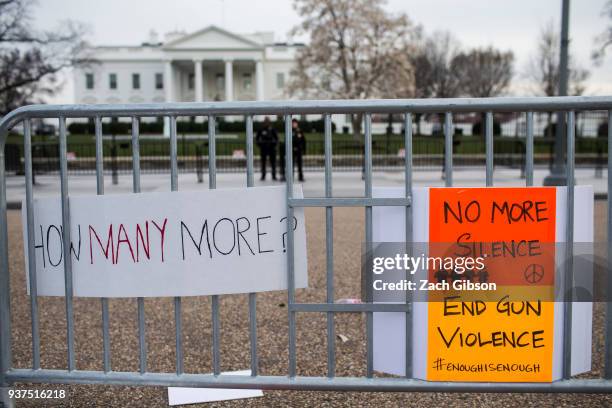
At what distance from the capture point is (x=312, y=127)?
37.0 meters

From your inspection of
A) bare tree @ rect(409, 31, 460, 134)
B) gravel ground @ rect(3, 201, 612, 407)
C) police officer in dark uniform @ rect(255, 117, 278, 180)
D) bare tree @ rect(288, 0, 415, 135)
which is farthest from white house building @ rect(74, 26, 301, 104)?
gravel ground @ rect(3, 201, 612, 407)

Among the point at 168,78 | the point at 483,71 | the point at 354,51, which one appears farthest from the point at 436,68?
the point at 168,78

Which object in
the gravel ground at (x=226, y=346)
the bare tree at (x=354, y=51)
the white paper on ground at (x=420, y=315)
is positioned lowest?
the gravel ground at (x=226, y=346)

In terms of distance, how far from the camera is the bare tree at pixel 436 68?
60.5 meters

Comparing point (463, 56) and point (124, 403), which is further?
point (463, 56)

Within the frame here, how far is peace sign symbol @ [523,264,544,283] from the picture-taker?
2.80 m

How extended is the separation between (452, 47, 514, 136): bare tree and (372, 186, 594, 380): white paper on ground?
6126 cm

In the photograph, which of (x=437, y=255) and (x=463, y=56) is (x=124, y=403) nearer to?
(x=437, y=255)

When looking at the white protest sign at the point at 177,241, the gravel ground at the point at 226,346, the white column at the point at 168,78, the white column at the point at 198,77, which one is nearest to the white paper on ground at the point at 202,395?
the gravel ground at the point at 226,346

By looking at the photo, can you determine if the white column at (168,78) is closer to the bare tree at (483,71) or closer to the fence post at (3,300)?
the bare tree at (483,71)

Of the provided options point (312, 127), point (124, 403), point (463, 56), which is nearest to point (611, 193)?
point (124, 403)

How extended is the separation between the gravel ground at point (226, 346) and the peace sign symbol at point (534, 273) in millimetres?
843

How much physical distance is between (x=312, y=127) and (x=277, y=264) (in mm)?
34432

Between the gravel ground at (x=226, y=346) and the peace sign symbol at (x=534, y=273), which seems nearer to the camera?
the peace sign symbol at (x=534, y=273)
